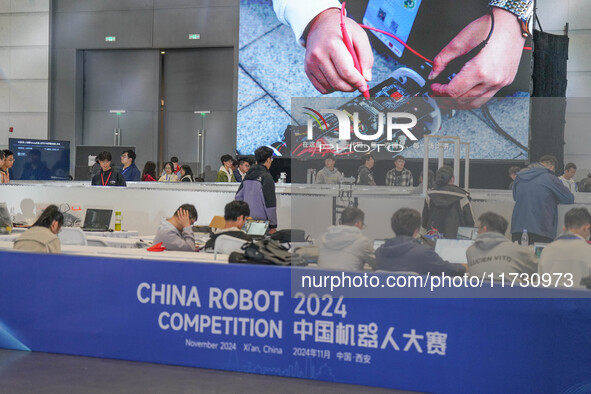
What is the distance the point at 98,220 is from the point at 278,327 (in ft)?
14.6

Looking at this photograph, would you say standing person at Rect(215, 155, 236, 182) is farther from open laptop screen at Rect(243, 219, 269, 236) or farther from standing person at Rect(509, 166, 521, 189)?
standing person at Rect(509, 166, 521, 189)

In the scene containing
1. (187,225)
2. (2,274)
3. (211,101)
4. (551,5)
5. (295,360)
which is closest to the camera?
(295,360)

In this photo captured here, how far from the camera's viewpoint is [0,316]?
4875 millimetres

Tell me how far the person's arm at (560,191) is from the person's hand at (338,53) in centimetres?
996

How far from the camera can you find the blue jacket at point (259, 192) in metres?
7.54

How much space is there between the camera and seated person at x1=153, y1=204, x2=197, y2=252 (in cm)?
620

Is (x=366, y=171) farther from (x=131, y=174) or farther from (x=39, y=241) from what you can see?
(x=131, y=174)

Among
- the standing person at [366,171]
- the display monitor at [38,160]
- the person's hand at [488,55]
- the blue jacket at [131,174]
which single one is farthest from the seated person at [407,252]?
the person's hand at [488,55]

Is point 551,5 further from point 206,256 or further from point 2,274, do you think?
point 2,274

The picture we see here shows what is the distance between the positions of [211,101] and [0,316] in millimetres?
12569

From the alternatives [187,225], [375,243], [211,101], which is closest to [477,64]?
[211,101]

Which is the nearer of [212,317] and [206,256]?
[212,317]

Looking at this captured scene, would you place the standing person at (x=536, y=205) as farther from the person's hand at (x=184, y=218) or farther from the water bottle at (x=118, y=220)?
the water bottle at (x=118, y=220)

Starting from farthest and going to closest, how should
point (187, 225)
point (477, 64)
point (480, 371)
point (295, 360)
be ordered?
1. point (477, 64)
2. point (187, 225)
3. point (295, 360)
4. point (480, 371)
